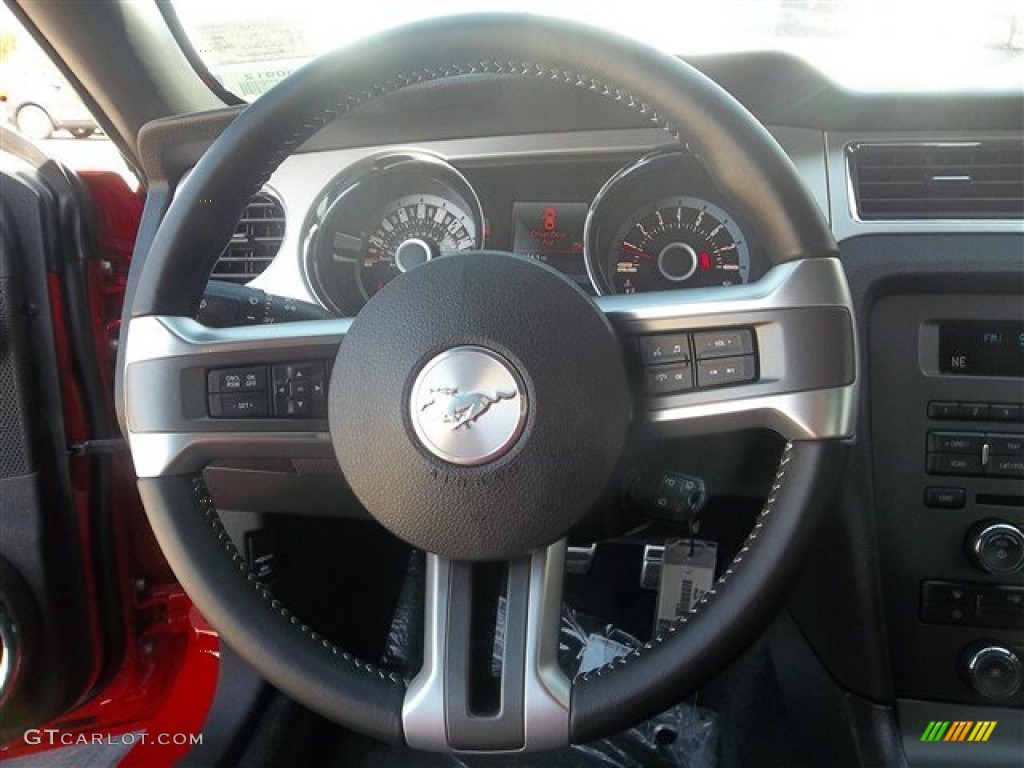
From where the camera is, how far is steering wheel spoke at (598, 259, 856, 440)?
0.98 m

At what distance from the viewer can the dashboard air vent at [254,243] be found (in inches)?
63.3

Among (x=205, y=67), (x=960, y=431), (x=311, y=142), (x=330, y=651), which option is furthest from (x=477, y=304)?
(x=205, y=67)

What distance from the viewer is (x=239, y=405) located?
3.55 ft

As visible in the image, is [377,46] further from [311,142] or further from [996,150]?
[996,150]

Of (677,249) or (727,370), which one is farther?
(677,249)

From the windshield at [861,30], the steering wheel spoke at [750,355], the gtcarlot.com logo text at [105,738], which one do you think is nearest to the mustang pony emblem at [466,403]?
the steering wheel spoke at [750,355]

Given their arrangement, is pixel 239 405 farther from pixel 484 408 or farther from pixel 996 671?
pixel 996 671

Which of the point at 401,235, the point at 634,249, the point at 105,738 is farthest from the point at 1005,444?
the point at 105,738

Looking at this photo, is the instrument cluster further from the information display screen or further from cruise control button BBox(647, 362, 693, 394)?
cruise control button BBox(647, 362, 693, 394)

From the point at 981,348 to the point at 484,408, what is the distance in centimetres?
84

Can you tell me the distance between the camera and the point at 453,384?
0.99 meters

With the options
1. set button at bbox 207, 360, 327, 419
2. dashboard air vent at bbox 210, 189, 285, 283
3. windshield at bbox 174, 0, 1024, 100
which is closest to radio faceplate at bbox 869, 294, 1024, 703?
windshield at bbox 174, 0, 1024, 100

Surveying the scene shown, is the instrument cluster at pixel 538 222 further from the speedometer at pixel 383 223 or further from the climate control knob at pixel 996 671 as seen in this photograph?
the climate control knob at pixel 996 671

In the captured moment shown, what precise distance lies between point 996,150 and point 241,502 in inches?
48.7
